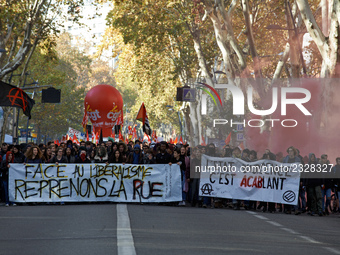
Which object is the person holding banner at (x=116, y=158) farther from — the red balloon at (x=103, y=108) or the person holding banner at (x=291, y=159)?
the red balloon at (x=103, y=108)

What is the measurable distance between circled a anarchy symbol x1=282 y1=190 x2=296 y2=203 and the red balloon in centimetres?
2066

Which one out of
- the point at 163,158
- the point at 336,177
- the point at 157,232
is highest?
the point at 163,158

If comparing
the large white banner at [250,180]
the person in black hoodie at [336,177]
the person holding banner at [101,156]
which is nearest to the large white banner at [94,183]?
the person holding banner at [101,156]

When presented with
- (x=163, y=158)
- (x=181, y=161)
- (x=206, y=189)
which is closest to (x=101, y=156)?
(x=163, y=158)

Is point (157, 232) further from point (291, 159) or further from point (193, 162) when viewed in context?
point (193, 162)

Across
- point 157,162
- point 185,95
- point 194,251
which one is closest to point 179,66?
point 185,95

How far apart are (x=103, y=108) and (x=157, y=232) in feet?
86.6

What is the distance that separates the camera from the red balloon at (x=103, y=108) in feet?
122

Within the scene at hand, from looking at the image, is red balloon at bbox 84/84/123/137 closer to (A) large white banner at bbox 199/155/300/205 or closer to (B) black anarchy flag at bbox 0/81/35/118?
(B) black anarchy flag at bbox 0/81/35/118

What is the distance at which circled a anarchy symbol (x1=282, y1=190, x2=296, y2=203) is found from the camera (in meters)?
17.4

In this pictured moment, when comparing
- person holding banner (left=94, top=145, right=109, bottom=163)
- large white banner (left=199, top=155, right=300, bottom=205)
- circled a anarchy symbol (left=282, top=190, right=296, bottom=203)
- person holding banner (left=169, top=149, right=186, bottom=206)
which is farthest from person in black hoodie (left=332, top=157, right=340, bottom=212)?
person holding banner (left=94, top=145, right=109, bottom=163)

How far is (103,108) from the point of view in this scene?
3728cm

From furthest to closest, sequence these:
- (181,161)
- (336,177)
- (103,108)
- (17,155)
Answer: (103,108) < (181,161) < (17,155) < (336,177)

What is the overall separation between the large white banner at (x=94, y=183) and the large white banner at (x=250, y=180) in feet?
2.69
